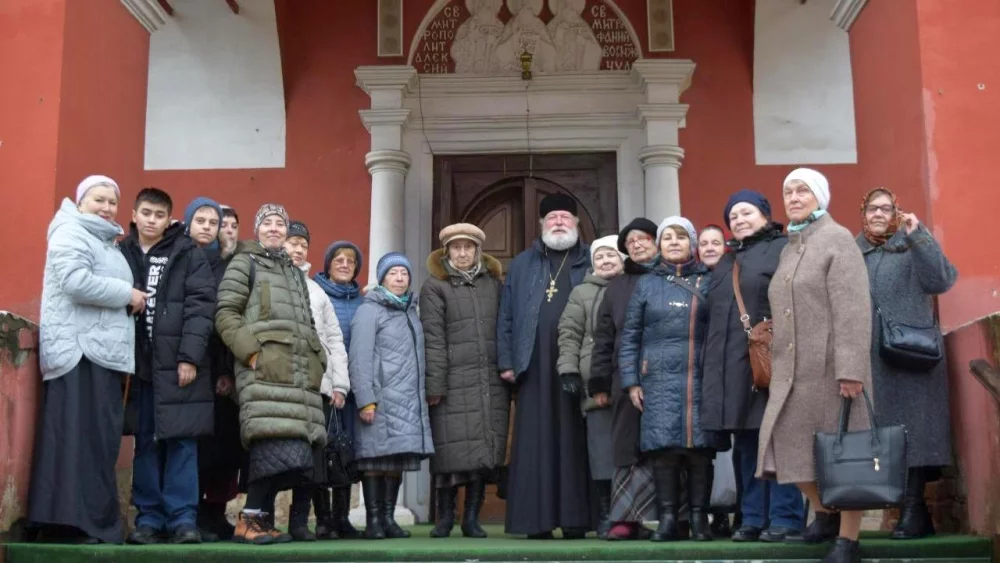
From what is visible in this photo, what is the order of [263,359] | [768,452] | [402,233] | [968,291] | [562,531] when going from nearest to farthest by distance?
[768,452] < [263,359] < [968,291] < [562,531] < [402,233]

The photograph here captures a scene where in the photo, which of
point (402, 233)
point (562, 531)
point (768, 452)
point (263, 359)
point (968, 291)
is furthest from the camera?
point (402, 233)

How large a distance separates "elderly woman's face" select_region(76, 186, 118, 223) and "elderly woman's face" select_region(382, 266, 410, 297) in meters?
1.43

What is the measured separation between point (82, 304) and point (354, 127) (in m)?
4.26

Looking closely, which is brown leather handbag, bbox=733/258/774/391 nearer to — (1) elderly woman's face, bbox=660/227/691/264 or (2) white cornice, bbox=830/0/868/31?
(1) elderly woman's face, bbox=660/227/691/264

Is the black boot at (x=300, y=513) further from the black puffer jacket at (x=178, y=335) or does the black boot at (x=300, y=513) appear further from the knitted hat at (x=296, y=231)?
the knitted hat at (x=296, y=231)

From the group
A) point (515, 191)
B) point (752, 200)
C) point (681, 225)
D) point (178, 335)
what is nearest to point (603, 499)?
point (681, 225)

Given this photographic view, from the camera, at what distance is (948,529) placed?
5.36m

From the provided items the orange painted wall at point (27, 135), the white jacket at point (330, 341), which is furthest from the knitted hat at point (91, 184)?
the white jacket at point (330, 341)

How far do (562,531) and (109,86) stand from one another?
3.38m

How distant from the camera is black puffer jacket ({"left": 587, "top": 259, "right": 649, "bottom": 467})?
18.0 ft

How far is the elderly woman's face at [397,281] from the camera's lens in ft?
19.9

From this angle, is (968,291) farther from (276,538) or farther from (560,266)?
(276,538)

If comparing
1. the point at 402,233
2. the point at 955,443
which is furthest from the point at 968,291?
the point at 402,233

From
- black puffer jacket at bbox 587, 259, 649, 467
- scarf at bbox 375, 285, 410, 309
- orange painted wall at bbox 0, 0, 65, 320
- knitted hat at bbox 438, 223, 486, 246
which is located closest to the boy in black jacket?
orange painted wall at bbox 0, 0, 65, 320
